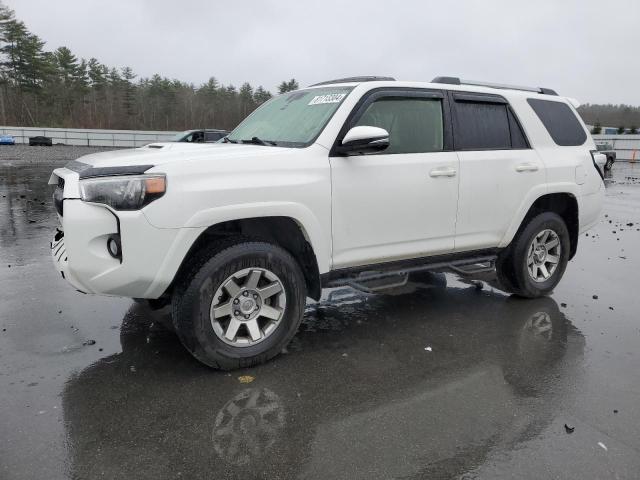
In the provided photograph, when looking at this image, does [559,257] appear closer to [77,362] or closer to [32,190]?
[77,362]

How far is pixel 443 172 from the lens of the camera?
13.7 ft

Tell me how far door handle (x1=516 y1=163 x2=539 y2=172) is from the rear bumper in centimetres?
324

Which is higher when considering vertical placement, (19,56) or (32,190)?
(19,56)

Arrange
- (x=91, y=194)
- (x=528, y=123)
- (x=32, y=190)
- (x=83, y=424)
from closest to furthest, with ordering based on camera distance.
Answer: (x=83, y=424) < (x=91, y=194) < (x=528, y=123) < (x=32, y=190)

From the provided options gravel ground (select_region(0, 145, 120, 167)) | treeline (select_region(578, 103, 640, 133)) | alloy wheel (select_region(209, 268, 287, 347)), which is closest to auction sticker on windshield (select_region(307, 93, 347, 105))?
alloy wheel (select_region(209, 268, 287, 347))

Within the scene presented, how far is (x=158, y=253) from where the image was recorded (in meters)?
3.09

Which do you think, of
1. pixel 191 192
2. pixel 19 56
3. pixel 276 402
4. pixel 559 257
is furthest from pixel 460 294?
pixel 19 56

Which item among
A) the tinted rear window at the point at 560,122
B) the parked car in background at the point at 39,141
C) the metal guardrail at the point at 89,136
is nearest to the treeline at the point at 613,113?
the metal guardrail at the point at 89,136

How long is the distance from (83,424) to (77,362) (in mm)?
850

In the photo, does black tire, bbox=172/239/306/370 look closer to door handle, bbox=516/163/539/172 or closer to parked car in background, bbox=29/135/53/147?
door handle, bbox=516/163/539/172

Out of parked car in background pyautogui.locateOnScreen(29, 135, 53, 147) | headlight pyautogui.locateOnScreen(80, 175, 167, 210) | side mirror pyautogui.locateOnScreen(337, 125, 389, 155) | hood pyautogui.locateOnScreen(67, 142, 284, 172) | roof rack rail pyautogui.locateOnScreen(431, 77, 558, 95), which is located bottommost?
headlight pyautogui.locateOnScreen(80, 175, 167, 210)

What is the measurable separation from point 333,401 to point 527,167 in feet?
9.86

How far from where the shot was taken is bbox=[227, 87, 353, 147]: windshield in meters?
3.84

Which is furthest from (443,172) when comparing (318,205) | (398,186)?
(318,205)
